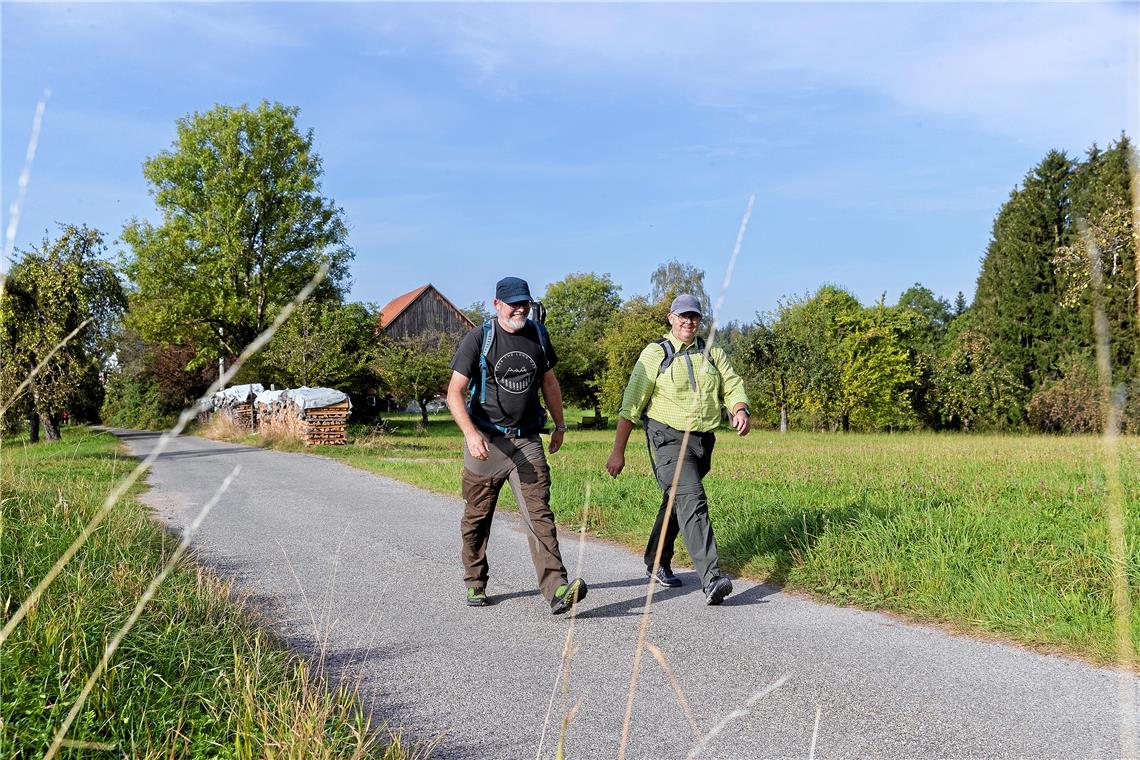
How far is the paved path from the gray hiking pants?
32 centimetres

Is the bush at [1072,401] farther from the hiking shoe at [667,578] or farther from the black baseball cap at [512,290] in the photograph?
the black baseball cap at [512,290]

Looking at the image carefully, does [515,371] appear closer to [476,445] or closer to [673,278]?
[476,445]

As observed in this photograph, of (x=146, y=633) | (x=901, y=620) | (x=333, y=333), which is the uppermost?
(x=333, y=333)

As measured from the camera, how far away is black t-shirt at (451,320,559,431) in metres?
5.54

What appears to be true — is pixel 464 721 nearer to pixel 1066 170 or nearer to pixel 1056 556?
pixel 1056 556

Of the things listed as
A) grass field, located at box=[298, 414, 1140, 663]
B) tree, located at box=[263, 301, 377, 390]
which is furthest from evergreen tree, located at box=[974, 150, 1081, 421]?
grass field, located at box=[298, 414, 1140, 663]

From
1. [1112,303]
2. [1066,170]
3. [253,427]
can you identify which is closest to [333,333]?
[253,427]

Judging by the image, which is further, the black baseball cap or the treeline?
the treeline

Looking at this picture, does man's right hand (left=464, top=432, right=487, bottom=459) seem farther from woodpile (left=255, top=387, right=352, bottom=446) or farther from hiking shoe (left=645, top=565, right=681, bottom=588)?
woodpile (left=255, top=387, right=352, bottom=446)

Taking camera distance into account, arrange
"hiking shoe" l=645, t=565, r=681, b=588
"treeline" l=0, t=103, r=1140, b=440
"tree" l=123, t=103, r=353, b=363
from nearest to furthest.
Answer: "hiking shoe" l=645, t=565, r=681, b=588, "treeline" l=0, t=103, r=1140, b=440, "tree" l=123, t=103, r=353, b=363

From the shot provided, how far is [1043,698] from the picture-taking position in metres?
3.72

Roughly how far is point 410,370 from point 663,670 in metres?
37.2

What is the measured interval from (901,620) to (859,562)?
91cm

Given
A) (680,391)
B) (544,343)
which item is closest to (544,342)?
(544,343)
